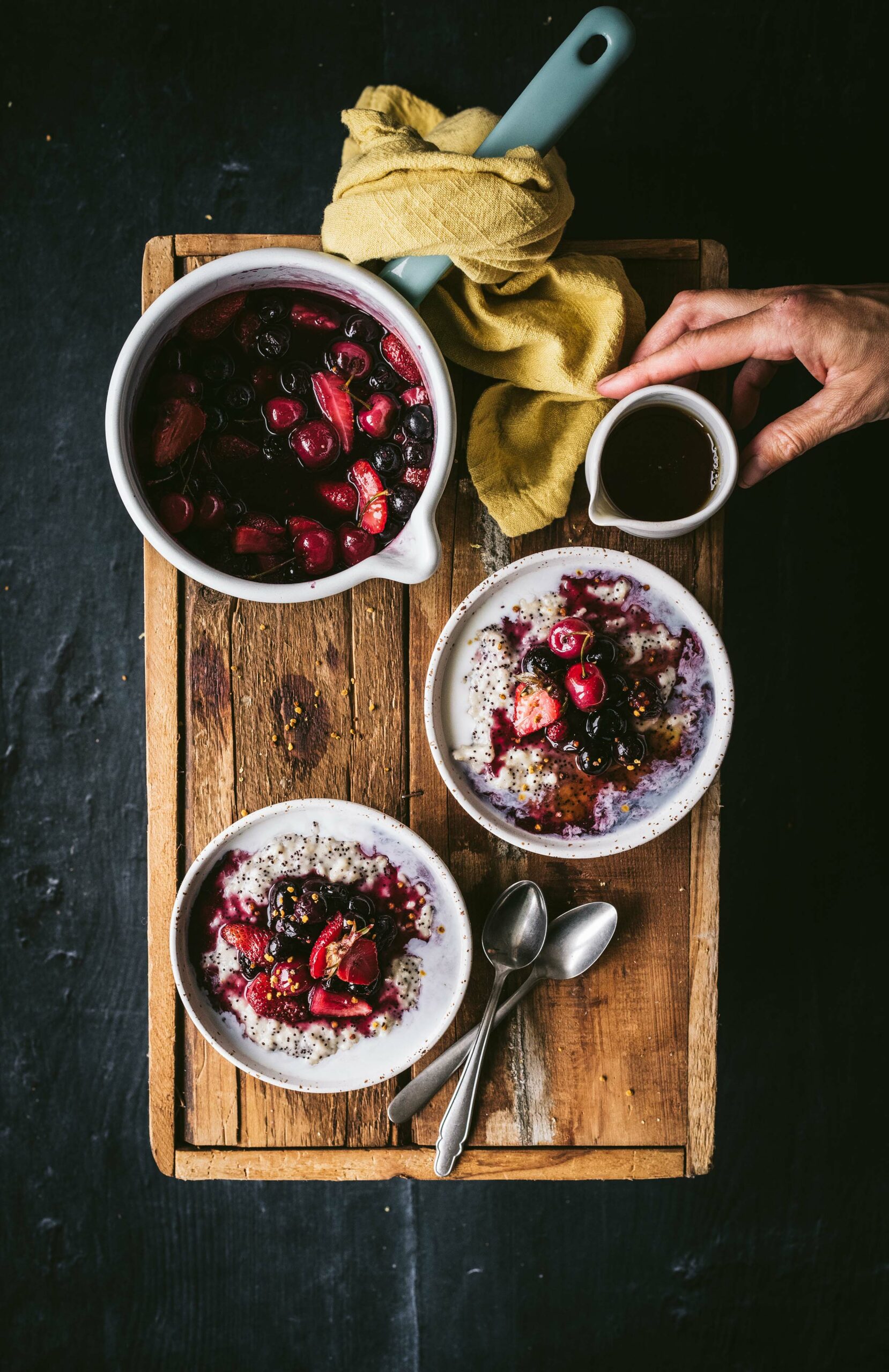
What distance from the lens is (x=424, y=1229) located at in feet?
5.93

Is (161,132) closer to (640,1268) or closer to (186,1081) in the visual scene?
(186,1081)

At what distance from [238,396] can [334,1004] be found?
0.79m

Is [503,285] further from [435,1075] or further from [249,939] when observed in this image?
[435,1075]

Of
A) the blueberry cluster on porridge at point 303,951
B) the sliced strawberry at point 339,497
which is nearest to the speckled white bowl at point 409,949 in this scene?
the blueberry cluster on porridge at point 303,951

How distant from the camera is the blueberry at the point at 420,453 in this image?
105 cm

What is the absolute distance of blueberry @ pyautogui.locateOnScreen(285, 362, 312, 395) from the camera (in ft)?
3.43

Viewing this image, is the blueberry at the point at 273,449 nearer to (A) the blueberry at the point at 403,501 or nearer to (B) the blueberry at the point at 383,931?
(A) the blueberry at the point at 403,501

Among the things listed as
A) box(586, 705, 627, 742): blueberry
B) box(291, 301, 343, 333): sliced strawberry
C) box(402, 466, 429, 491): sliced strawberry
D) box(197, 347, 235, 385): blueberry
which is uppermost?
box(291, 301, 343, 333): sliced strawberry

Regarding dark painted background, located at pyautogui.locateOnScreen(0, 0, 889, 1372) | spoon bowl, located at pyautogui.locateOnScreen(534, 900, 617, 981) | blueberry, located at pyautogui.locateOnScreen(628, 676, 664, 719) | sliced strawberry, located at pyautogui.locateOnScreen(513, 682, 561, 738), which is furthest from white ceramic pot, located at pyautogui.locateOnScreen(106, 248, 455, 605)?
dark painted background, located at pyautogui.locateOnScreen(0, 0, 889, 1372)

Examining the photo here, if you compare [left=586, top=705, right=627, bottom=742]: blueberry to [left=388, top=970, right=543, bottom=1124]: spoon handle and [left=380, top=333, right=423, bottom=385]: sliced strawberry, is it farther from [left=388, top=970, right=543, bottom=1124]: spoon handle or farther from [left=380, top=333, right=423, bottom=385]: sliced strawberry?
[left=380, top=333, right=423, bottom=385]: sliced strawberry

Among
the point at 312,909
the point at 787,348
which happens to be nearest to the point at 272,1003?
the point at 312,909

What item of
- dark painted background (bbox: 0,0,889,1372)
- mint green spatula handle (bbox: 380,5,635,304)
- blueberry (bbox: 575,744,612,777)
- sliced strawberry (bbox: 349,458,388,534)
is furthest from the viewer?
dark painted background (bbox: 0,0,889,1372)

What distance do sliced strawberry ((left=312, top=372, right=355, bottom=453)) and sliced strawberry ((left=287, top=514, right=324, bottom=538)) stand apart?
114 millimetres

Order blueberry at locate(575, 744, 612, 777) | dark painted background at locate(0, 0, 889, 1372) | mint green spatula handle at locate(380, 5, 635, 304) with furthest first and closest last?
dark painted background at locate(0, 0, 889, 1372) < blueberry at locate(575, 744, 612, 777) < mint green spatula handle at locate(380, 5, 635, 304)
